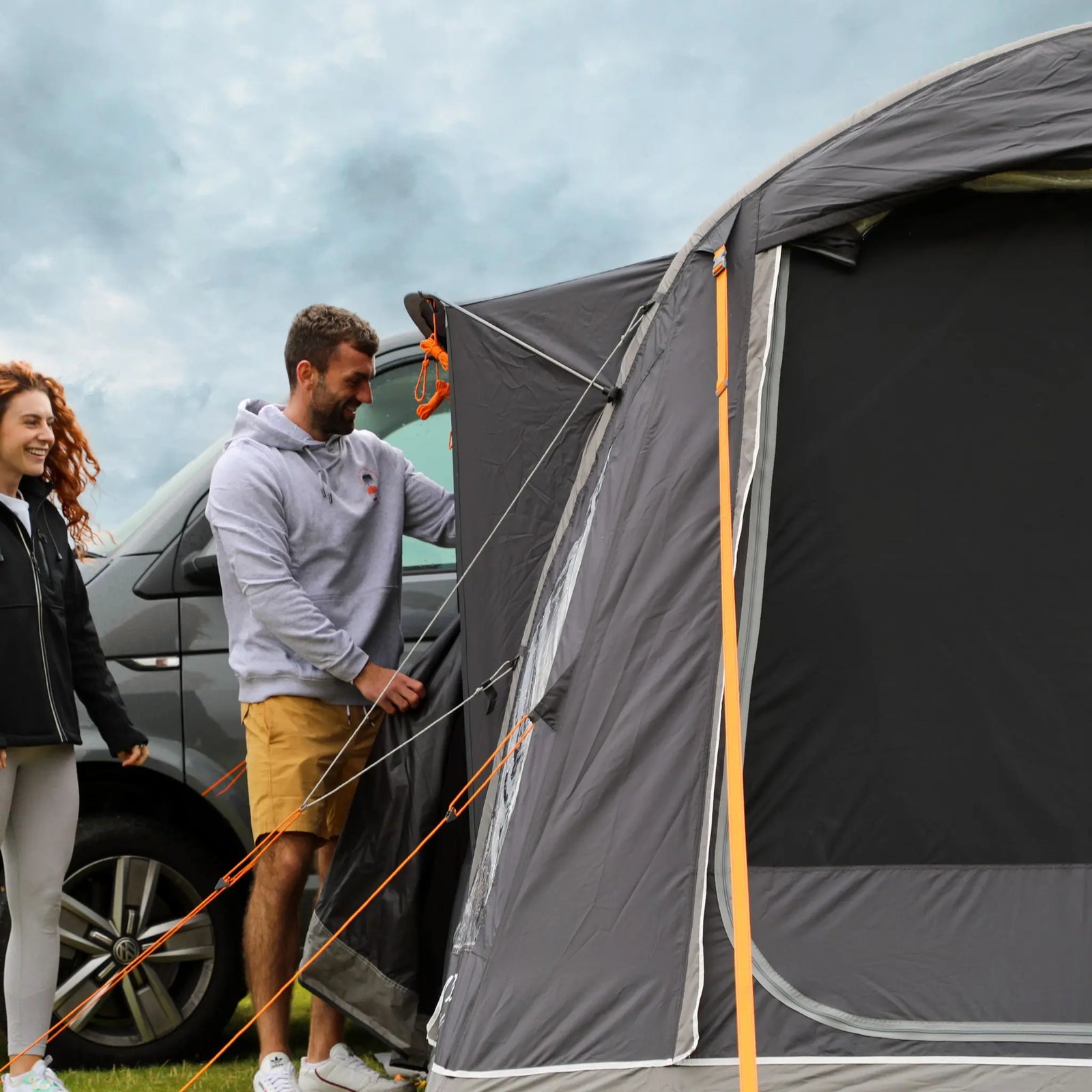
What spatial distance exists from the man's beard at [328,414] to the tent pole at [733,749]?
1.22 metres

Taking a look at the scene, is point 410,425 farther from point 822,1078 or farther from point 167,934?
point 822,1078

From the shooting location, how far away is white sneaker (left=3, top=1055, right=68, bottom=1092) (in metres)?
3.23

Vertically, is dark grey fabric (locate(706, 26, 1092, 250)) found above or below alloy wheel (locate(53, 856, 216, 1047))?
above

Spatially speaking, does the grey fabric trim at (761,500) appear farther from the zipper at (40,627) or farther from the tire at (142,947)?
the tire at (142,947)

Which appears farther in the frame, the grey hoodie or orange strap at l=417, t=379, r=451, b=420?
orange strap at l=417, t=379, r=451, b=420

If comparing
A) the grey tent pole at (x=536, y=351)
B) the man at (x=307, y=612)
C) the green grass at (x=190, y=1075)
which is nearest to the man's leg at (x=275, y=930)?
the man at (x=307, y=612)

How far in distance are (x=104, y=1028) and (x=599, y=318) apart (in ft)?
8.37

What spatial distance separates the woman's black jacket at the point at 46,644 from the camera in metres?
3.25

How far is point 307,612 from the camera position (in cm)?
343

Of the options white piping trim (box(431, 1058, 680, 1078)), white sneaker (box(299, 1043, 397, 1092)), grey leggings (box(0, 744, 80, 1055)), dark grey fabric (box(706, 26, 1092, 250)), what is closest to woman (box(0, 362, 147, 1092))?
grey leggings (box(0, 744, 80, 1055))

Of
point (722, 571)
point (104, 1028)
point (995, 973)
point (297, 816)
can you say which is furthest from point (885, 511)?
A: point (104, 1028)

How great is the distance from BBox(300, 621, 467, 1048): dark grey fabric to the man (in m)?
0.09

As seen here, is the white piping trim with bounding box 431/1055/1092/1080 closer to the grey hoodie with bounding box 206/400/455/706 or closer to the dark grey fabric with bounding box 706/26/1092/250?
the grey hoodie with bounding box 206/400/455/706

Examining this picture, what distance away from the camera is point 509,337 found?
3570 millimetres
